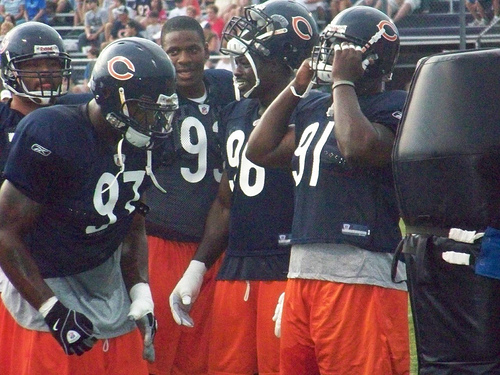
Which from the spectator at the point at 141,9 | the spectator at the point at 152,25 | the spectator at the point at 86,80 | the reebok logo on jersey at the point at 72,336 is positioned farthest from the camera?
the spectator at the point at 141,9

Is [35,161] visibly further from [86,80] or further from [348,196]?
[86,80]

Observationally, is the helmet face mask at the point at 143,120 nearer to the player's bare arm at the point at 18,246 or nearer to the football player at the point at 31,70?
the player's bare arm at the point at 18,246

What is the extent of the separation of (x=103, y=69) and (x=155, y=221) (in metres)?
1.46

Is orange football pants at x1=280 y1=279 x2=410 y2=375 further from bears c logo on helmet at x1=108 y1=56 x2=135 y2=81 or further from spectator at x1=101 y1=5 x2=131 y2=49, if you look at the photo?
spectator at x1=101 y1=5 x2=131 y2=49

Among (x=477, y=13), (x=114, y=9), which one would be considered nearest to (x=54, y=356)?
(x=477, y=13)

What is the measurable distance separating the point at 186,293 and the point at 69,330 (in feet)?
4.02

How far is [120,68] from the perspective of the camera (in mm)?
3734

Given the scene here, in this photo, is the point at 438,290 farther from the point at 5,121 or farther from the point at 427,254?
the point at 5,121

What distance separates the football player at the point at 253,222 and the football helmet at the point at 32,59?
37.4 inches

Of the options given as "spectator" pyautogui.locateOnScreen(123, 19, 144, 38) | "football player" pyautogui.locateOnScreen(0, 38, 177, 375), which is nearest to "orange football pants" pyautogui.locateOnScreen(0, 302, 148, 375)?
"football player" pyautogui.locateOnScreen(0, 38, 177, 375)

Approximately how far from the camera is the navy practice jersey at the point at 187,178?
16.6ft

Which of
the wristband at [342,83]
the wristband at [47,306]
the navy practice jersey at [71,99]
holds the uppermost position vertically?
the wristband at [342,83]

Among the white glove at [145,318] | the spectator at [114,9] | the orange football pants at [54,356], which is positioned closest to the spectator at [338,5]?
the spectator at [114,9]

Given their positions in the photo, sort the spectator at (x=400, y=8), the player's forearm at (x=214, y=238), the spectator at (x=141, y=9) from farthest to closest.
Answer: the spectator at (x=141, y=9)
the spectator at (x=400, y=8)
the player's forearm at (x=214, y=238)
